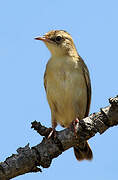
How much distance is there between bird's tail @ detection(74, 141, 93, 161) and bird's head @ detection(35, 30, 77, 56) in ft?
6.70

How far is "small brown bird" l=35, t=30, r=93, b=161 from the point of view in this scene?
703 centimetres

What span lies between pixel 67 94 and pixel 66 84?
0.21 metres

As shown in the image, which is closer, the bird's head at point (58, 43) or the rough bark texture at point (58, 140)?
the rough bark texture at point (58, 140)

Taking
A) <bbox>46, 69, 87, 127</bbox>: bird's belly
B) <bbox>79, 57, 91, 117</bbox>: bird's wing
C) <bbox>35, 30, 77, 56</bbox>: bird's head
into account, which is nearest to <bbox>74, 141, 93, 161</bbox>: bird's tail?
<bbox>46, 69, 87, 127</bbox>: bird's belly

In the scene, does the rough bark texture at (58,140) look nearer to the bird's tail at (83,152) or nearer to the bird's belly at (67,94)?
the bird's belly at (67,94)

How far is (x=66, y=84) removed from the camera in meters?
6.98

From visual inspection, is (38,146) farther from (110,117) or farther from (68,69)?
(68,69)

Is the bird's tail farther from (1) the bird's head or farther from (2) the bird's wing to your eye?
(1) the bird's head

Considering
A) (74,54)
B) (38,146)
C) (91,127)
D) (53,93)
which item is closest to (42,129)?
(38,146)

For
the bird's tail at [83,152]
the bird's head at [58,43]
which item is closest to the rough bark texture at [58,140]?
the bird's tail at [83,152]

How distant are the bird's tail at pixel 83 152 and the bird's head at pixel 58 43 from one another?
80.3 inches

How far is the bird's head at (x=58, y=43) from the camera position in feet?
24.7

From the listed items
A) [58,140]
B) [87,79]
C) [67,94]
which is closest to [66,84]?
[67,94]

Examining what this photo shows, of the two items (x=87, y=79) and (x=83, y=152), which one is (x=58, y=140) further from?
(x=87, y=79)
